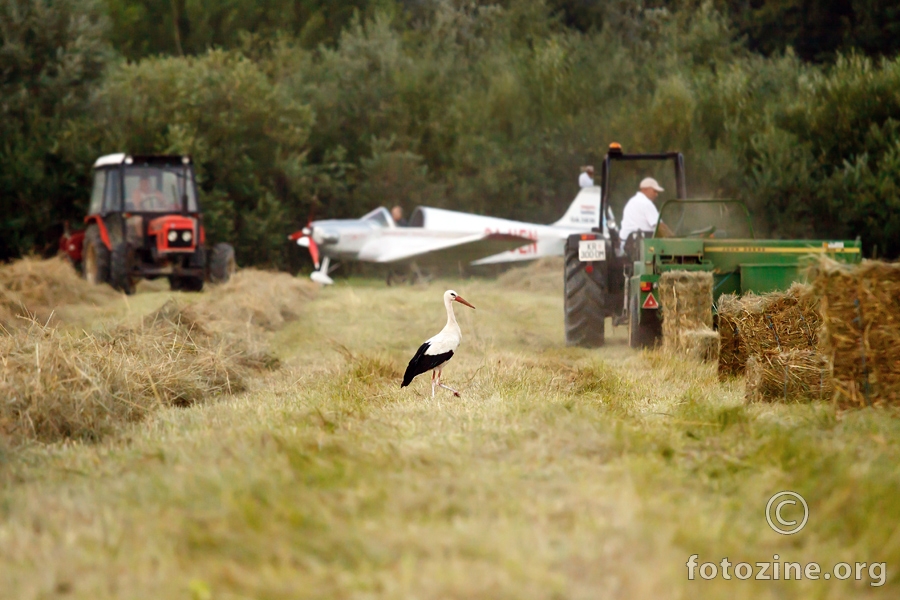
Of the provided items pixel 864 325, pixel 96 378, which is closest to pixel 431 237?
pixel 96 378

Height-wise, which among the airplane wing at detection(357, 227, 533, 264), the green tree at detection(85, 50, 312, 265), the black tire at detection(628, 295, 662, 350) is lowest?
the black tire at detection(628, 295, 662, 350)

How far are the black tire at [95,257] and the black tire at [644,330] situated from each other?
37.4 ft

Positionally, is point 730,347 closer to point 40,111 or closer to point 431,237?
point 431,237

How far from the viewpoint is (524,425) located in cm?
553

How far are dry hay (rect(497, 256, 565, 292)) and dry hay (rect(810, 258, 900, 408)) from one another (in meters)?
16.1

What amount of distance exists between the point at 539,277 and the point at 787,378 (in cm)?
1652

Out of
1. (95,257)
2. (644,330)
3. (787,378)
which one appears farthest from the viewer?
(95,257)

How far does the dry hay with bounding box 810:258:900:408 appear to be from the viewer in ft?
20.2

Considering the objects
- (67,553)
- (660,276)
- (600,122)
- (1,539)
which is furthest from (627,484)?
(600,122)

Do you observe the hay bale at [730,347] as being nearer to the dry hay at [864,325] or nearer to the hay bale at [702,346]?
the hay bale at [702,346]

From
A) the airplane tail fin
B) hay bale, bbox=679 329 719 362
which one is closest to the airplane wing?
the airplane tail fin

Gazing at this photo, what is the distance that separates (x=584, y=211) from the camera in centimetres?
2648

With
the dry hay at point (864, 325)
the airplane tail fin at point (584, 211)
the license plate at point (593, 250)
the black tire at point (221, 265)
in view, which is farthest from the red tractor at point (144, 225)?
the dry hay at point (864, 325)

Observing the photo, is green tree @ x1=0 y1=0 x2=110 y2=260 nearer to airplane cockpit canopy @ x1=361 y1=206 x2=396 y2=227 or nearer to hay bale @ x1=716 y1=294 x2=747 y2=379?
airplane cockpit canopy @ x1=361 y1=206 x2=396 y2=227
